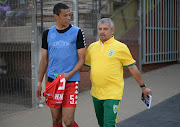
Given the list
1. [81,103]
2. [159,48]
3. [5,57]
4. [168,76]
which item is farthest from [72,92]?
[159,48]

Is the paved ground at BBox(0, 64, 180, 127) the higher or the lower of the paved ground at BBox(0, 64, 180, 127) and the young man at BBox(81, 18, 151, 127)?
the lower

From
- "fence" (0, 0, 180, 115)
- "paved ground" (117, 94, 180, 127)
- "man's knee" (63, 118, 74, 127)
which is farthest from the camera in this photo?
"fence" (0, 0, 180, 115)

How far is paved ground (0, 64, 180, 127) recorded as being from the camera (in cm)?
577

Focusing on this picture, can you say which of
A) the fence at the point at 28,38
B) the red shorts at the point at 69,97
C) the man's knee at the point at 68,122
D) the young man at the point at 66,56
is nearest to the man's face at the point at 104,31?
the young man at the point at 66,56

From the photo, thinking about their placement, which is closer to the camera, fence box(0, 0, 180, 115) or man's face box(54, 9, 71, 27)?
man's face box(54, 9, 71, 27)

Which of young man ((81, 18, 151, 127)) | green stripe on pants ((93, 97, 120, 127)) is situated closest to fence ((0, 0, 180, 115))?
young man ((81, 18, 151, 127))

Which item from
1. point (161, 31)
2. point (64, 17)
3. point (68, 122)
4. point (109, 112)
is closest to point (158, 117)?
point (109, 112)

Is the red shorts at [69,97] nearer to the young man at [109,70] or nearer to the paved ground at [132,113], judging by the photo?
the young man at [109,70]

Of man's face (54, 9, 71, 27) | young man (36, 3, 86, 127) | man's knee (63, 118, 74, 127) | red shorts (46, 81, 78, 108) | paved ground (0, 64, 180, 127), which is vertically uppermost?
man's face (54, 9, 71, 27)

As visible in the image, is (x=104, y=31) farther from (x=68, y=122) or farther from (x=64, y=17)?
(x=68, y=122)

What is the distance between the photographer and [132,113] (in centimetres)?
646

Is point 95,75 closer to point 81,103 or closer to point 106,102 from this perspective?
point 106,102

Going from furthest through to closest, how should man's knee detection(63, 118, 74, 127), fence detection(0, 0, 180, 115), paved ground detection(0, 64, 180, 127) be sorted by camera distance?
fence detection(0, 0, 180, 115) → paved ground detection(0, 64, 180, 127) → man's knee detection(63, 118, 74, 127)

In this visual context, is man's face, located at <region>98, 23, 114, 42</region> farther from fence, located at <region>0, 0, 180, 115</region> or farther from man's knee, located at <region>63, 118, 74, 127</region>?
fence, located at <region>0, 0, 180, 115</region>
